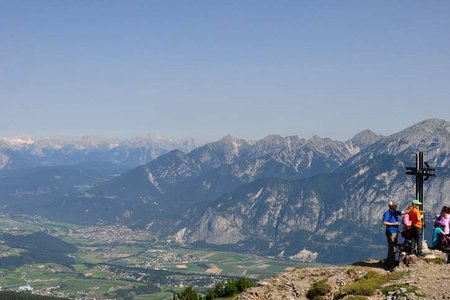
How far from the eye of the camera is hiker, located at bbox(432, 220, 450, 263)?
1396 inches

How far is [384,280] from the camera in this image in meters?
32.5

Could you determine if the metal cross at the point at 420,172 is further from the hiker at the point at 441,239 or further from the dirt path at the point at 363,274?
the dirt path at the point at 363,274

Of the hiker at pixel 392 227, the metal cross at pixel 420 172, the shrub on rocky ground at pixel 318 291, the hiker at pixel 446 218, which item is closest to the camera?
the shrub on rocky ground at pixel 318 291

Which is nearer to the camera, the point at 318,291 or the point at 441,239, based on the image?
the point at 318,291

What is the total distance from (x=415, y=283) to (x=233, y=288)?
23645mm

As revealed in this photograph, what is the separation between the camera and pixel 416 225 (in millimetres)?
35594

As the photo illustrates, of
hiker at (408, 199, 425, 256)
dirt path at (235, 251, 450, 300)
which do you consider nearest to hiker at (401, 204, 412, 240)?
hiker at (408, 199, 425, 256)

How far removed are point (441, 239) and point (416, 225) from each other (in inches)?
84.8

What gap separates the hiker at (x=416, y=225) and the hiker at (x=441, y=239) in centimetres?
130

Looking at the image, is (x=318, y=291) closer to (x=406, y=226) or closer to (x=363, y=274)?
(x=363, y=274)

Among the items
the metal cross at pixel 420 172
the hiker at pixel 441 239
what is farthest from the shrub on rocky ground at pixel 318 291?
the metal cross at pixel 420 172

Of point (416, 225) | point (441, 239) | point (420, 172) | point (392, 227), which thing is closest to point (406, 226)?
point (416, 225)

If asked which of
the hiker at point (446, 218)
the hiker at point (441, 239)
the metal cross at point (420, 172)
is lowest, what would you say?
the hiker at point (441, 239)

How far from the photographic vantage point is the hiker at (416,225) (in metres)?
35.4
